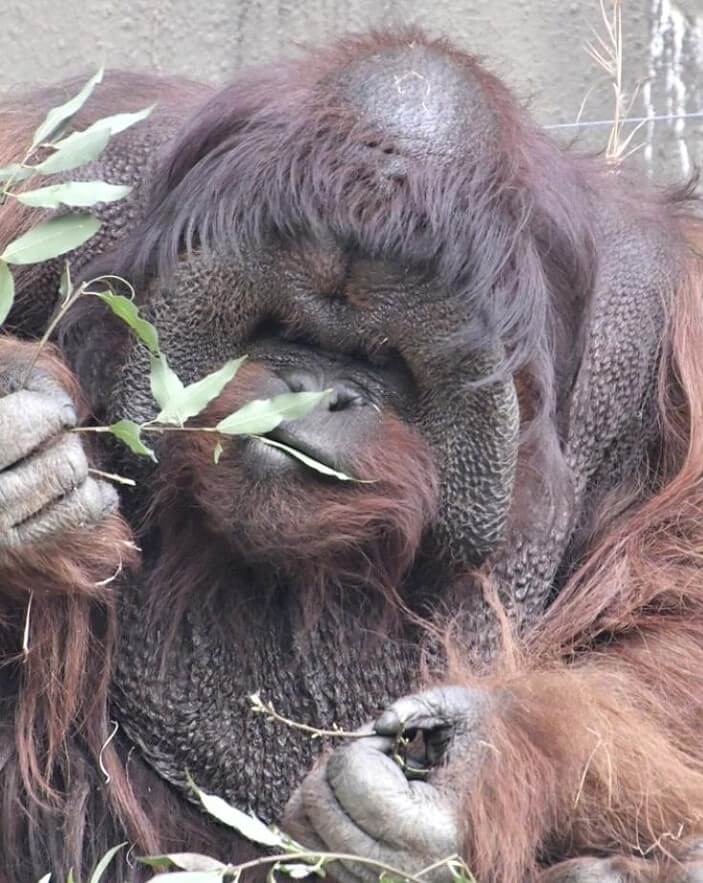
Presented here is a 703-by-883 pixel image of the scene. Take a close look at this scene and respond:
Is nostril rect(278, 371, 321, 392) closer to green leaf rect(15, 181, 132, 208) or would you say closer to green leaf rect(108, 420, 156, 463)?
green leaf rect(108, 420, 156, 463)

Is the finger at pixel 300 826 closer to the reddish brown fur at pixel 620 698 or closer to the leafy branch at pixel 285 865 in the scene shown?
the leafy branch at pixel 285 865

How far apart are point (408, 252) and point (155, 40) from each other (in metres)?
1.63

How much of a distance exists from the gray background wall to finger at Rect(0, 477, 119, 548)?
1647mm

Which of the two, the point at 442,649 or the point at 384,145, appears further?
the point at 442,649

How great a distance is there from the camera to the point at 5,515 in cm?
210

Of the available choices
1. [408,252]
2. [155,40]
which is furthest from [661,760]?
[155,40]

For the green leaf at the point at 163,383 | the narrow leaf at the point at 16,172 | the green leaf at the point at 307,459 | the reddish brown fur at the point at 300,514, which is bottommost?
the reddish brown fur at the point at 300,514

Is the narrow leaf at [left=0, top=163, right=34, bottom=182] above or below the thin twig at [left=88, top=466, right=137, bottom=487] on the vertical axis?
above

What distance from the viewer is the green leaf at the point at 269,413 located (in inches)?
80.0

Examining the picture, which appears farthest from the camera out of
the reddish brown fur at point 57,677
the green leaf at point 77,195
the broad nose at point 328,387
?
the reddish brown fur at point 57,677

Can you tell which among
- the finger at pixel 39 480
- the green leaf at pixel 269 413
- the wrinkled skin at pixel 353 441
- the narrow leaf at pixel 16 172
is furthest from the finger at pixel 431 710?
the narrow leaf at pixel 16 172

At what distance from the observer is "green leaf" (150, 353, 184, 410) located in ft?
6.86

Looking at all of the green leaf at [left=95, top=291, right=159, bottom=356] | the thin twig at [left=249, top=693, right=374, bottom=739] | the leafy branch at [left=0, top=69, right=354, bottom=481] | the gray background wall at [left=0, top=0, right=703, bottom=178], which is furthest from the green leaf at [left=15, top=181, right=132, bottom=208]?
the gray background wall at [left=0, top=0, right=703, bottom=178]

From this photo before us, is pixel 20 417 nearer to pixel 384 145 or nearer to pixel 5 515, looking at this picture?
pixel 5 515
